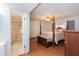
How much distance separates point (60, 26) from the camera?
8266mm

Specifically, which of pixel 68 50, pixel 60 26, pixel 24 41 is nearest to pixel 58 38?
pixel 60 26

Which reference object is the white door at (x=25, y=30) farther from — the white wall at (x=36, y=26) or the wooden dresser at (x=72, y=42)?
the white wall at (x=36, y=26)

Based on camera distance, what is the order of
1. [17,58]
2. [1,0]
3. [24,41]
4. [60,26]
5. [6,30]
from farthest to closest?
[60,26]
[24,41]
[6,30]
[1,0]
[17,58]

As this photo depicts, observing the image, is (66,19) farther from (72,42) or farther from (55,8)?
(72,42)

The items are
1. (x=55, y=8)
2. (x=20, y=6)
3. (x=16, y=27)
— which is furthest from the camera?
(x=16, y=27)

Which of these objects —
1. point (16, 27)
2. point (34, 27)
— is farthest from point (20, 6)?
point (34, 27)

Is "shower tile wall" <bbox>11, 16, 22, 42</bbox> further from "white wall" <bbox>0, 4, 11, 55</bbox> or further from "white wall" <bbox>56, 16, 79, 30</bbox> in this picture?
"white wall" <bbox>0, 4, 11, 55</bbox>

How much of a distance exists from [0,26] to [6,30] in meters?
0.27

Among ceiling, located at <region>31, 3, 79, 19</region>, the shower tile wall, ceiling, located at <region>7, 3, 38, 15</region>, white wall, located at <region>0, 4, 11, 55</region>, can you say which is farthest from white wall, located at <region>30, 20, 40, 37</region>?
white wall, located at <region>0, 4, 11, 55</region>

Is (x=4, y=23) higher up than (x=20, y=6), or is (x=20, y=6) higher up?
(x=20, y=6)

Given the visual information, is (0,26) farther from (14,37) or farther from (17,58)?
(14,37)

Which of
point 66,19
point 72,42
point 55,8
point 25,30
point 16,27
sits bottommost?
point 72,42

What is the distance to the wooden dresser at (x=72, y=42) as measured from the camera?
3379 millimetres

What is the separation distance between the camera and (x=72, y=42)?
346 cm
